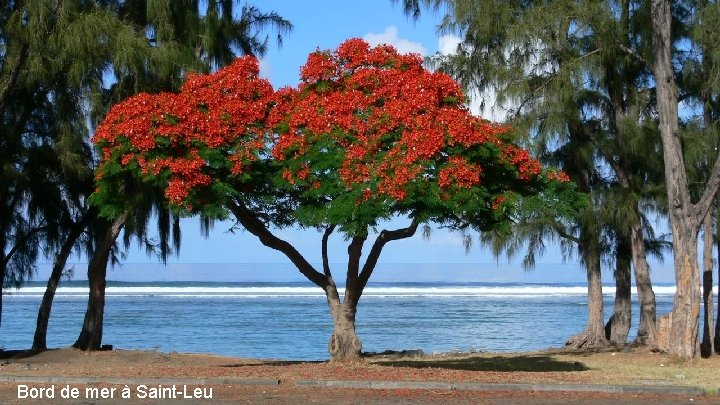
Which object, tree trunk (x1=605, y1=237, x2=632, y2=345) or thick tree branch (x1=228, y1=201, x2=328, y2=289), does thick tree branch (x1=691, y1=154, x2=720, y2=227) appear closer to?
tree trunk (x1=605, y1=237, x2=632, y2=345)

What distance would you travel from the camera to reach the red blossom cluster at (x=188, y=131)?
16547 millimetres

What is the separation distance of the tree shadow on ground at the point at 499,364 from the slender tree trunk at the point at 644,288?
3120 millimetres

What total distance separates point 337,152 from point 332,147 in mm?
163

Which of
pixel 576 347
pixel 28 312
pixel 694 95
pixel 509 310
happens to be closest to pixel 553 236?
pixel 576 347

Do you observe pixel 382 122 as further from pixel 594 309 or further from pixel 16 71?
pixel 594 309

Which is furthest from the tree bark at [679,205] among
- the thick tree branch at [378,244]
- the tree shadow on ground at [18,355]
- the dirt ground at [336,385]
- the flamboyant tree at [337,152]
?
the tree shadow on ground at [18,355]

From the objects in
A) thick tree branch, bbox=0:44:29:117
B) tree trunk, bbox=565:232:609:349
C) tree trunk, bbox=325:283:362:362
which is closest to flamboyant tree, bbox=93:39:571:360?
tree trunk, bbox=325:283:362:362

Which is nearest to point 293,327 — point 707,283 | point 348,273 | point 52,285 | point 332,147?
point 52,285

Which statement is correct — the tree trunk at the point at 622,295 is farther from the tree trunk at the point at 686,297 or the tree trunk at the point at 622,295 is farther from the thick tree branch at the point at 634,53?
the thick tree branch at the point at 634,53

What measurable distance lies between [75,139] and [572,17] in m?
10.8

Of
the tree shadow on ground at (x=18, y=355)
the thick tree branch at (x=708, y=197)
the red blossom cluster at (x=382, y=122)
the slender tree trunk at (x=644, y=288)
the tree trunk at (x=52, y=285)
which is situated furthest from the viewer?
the tree trunk at (x=52, y=285)

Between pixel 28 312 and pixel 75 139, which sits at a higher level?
pixel 75 139

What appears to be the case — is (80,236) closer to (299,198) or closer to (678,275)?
(299,198)

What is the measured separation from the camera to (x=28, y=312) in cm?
6338
